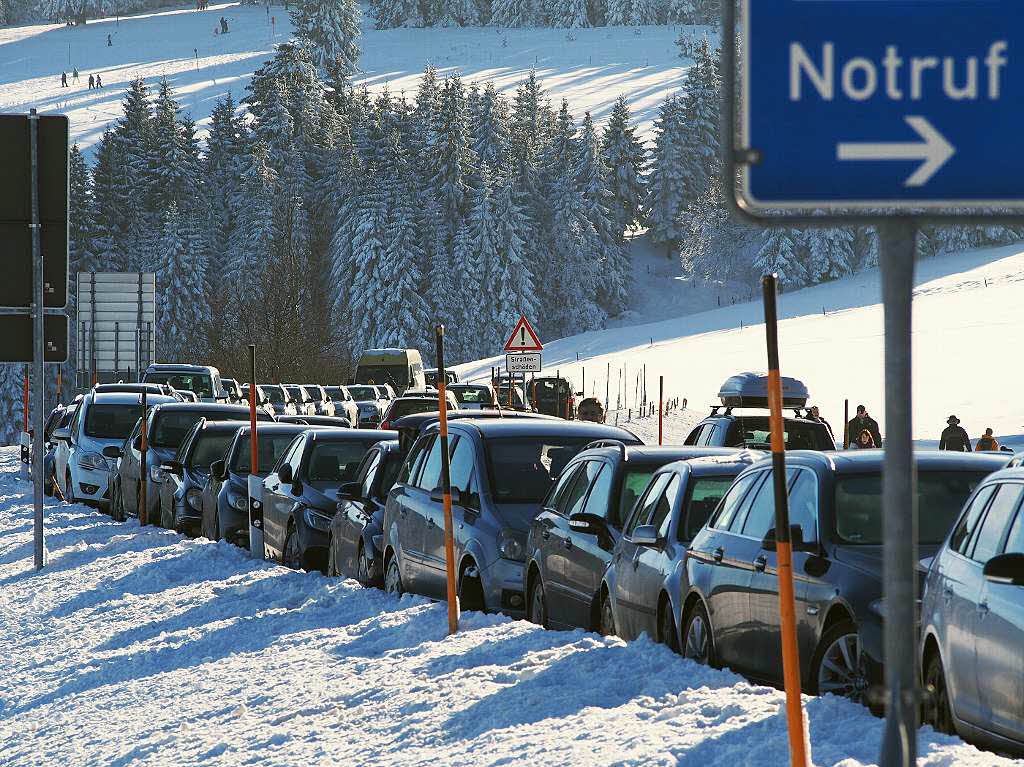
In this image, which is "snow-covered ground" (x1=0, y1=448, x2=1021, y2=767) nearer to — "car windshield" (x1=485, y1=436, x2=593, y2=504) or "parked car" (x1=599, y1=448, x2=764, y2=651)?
"parked car" (x1=599, y1=448, x2=764, y2=651)

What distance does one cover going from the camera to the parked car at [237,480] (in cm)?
2058

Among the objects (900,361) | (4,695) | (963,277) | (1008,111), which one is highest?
(963,277)

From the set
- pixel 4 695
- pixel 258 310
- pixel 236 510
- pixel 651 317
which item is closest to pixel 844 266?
pixel 651 317

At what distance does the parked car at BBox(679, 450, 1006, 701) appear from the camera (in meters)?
9.12

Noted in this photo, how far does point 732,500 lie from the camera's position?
1070cm

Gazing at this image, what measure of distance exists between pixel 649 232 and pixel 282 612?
130 meters

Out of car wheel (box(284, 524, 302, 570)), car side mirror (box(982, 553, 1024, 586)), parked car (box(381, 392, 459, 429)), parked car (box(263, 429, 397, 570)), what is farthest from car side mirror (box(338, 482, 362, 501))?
parked car (box(381, 392, 459, 429))

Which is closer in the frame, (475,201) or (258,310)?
(258,310)

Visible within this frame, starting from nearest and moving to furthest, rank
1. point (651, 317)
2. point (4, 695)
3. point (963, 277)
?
point (4, 695) → point (963, 277) → point (651, 317)

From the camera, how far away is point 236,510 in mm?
20594

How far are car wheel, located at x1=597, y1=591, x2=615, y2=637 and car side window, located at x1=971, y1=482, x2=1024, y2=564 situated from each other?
14.3 feet

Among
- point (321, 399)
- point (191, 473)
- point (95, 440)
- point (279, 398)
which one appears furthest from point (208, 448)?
point (321, 399)

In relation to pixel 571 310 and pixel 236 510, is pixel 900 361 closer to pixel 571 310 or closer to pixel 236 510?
pixel 236 510

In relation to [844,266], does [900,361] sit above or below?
below
